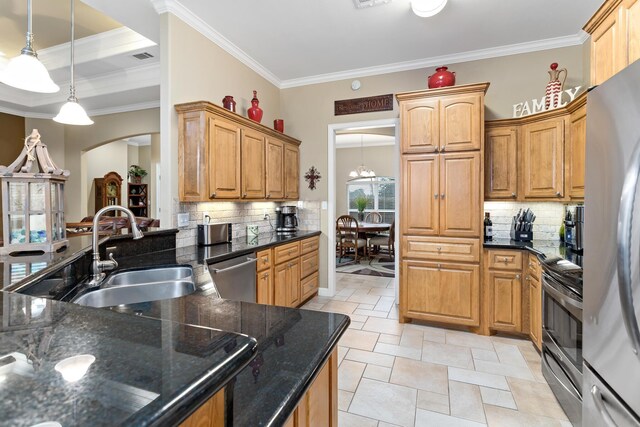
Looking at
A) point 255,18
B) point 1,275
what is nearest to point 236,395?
point 1,275

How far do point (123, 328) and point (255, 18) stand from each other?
10.5 ft

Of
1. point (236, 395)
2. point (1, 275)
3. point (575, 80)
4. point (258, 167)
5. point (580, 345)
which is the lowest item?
point (580, 345)

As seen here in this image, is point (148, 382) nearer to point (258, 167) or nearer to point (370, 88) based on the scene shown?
point (258, 167)

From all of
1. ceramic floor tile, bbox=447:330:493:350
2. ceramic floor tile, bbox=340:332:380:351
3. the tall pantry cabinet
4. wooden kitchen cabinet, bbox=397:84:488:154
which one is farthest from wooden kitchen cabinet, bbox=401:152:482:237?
ceramic floor tile, bbox=340:332:380:351

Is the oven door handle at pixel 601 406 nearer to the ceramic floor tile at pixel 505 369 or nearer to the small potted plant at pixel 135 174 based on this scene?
the ceramic floor tile at pixel 505 369

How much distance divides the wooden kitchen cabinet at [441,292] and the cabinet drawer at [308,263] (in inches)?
48.4

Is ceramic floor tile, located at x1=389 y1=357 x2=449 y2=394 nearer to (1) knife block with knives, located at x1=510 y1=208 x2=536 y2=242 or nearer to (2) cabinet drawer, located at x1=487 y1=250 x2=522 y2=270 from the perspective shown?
(2) cabinet drawer, located at x1=487 y1=250 x2=522 y2=270

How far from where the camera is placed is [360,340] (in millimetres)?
3016

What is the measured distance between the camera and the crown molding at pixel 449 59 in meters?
3.29

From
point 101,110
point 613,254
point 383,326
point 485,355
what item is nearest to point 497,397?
point 485,355

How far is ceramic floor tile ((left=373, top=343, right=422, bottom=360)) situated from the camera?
272 cm

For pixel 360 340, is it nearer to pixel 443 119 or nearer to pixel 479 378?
pixel 479 378

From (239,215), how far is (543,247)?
10.3 feet

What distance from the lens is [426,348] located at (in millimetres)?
2850
